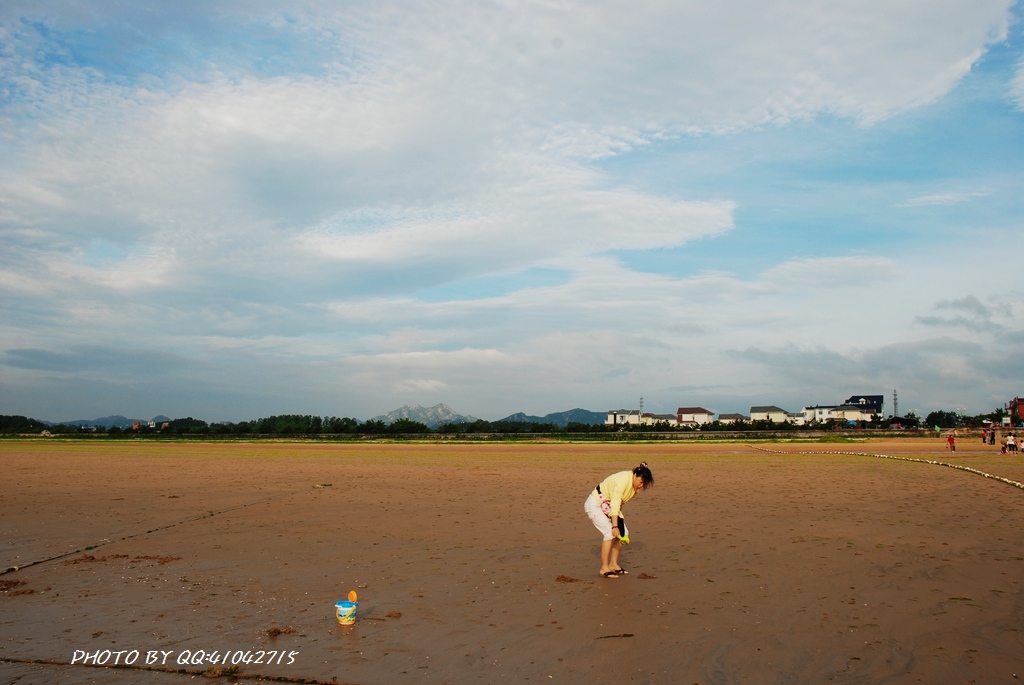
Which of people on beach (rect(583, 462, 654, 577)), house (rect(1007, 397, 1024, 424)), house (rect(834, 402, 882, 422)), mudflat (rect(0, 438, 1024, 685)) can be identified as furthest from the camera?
house (rect(834, 402, 882, 422))

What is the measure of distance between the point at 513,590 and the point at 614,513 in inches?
75.3

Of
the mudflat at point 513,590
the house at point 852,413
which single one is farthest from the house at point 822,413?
the mudflat at point 513,590

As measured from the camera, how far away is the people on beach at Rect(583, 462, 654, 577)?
10648 millimetres

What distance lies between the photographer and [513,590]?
33.0 ft

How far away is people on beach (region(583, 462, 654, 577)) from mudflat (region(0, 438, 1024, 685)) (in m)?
0.37

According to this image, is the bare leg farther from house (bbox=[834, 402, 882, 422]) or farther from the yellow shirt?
house (bbox=[834, 402, 882, 422])

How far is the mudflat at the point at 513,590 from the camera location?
23.4 feet

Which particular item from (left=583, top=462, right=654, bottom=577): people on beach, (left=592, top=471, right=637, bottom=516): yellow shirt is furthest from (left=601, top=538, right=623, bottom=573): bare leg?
(left=592, top=471, right=637, bottom=516): yellow shirt

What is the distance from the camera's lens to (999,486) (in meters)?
23.0

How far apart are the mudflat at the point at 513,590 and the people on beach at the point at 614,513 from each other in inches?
14.4

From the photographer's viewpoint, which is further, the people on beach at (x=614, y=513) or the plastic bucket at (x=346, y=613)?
the people on beach at (x=614, y=513)

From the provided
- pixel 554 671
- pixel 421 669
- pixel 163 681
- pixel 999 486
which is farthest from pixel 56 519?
pixel 999 486

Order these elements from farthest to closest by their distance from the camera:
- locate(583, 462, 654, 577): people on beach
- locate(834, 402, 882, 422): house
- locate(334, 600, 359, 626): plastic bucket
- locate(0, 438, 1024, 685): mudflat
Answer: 1. locate(834, 402, 882, 422): house
2. locate(583, 462, 654, 577): people on beach
3. locate(334, 600, 359, 626): plastic bucket
4. locate(0, 438, 1024, 685): mudflat

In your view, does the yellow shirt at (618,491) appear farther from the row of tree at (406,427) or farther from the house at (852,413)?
the house at (852,413)
